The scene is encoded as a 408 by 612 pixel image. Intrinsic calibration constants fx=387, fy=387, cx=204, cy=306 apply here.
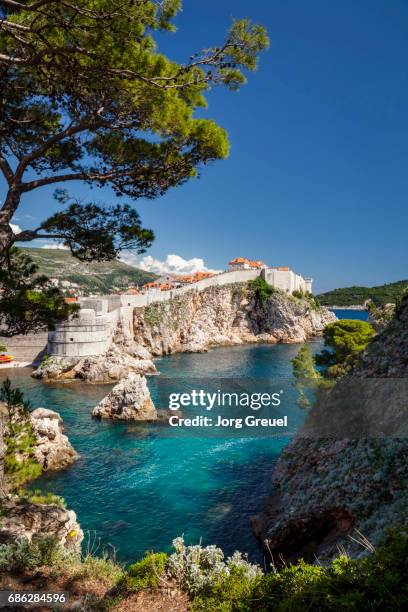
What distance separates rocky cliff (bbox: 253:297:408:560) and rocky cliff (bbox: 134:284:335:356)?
34.2 m

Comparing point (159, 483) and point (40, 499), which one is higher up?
point (40, 499)

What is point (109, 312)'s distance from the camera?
36.1m

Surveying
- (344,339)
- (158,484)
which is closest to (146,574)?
(158,484)

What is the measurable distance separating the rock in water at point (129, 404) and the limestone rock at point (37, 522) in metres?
11.6

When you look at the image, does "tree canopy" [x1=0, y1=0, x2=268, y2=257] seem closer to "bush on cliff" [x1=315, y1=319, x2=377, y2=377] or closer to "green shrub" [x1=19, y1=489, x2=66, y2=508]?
"green shrub" [x1=19, y1=489, x2=66, y2=508]

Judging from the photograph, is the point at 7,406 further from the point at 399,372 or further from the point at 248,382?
the point at 248,382

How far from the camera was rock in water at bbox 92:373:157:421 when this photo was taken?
1880 centimetres

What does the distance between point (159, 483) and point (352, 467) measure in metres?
8.05

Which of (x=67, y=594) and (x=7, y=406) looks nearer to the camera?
(x=67, y=594)

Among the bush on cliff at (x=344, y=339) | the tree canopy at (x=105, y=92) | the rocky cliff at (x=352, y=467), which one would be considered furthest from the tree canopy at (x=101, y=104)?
the bush on cliff at (x=344, y=339)

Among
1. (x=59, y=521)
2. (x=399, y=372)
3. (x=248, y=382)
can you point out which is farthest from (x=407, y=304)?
(x=248, y=382)

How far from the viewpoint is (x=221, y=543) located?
9.16 metres

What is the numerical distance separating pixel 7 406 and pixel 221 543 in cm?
599

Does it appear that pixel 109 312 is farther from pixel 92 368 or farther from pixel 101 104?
pixel 101 104
